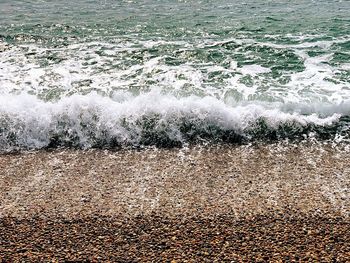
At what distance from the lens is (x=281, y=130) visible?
25.8ft

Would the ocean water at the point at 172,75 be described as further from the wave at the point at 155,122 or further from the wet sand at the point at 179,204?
the wet sand at the point at 179,204

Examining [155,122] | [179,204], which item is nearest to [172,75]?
[155,122]

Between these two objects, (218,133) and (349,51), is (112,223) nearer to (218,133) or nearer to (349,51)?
(218,133)

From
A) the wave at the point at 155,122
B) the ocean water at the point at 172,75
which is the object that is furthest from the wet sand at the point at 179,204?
the ocean water at the point at 172,75

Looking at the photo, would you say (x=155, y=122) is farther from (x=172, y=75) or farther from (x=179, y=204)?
(x=172, y=75)

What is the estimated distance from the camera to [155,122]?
8.05m

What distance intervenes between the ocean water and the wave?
0.06 feet

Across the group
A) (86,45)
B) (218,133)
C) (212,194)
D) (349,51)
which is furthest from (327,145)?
(86,45)

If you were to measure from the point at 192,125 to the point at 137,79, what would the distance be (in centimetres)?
273

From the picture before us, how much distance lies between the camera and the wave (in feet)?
25.3

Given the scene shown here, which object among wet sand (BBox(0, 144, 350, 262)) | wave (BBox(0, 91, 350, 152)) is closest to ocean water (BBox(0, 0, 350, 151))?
wave (BBox(0, 91, 350, 152))

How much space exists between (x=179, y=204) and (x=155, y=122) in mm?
2568

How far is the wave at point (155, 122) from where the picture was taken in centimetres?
771

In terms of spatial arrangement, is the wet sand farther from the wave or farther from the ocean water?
the ocean water
